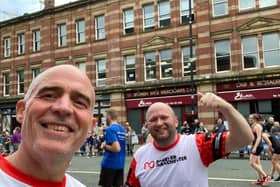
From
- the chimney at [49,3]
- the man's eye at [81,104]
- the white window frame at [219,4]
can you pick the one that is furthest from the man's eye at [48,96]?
the chimney at [49,3]

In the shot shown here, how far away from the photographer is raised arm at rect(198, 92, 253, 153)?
2.68 metres

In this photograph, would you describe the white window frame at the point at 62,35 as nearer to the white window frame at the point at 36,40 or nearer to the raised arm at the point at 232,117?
the white window frame at the point at 36,40

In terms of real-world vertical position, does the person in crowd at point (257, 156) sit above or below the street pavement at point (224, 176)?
above

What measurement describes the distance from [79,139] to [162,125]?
184cm

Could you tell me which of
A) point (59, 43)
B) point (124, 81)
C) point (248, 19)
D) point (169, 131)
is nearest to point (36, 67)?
point (59, 43)

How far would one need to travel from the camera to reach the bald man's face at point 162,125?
3.30 m

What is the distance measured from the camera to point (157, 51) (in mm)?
25078

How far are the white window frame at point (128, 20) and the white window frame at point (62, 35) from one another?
6.17 m

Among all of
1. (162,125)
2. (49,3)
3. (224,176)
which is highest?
(49,3)

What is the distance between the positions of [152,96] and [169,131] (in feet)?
71.4

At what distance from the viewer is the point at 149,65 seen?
25359 mm

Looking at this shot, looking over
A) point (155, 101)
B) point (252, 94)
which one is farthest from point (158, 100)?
point (252, 94)

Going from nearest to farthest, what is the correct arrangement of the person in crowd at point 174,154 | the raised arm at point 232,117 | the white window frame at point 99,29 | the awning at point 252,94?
the raised arm at point 232,117 < the person in crowd at point 174,154 < the awning at point 252,94 < the white window frame at point 99,29

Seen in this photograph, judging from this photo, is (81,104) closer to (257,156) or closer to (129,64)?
(257,156)
